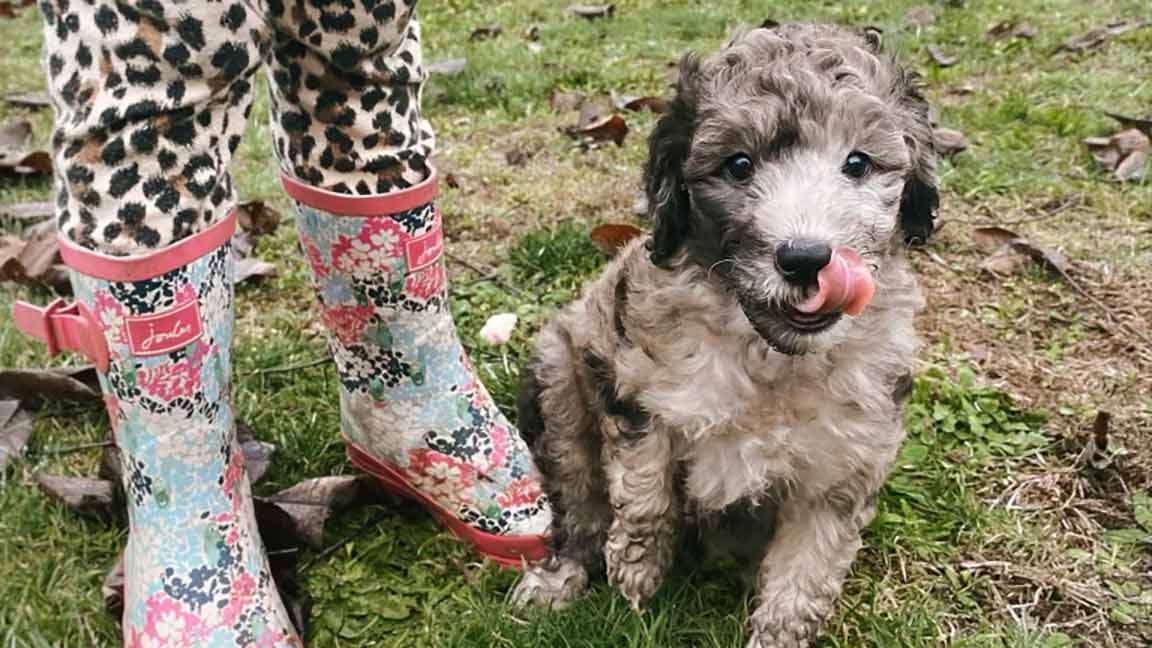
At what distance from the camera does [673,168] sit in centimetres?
206

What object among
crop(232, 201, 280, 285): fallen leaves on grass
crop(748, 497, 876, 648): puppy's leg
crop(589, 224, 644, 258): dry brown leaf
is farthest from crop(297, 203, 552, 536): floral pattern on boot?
crop(232, 201, 280, 285): fallen leaves on grass

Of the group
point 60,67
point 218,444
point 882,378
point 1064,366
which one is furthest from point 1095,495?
point 60,67

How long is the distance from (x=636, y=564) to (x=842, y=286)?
0.79m

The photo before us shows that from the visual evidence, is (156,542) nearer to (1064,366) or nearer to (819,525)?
(819,525)

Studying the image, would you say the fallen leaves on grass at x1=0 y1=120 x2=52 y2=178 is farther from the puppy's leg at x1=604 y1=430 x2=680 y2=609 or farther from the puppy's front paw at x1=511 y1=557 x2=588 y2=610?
the puppy's leg at x1=604 y1=430 x2=680 y2=609

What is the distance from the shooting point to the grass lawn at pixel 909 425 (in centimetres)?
218

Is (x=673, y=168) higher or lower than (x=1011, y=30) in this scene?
higher

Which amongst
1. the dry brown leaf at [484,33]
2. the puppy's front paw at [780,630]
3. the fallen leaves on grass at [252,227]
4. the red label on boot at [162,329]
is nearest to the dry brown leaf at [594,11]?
the dry brown leaf at [484,33]

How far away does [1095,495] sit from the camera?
8.29ft

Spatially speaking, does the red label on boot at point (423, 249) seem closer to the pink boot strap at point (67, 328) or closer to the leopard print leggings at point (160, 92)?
the leopard print leggings at point (160, 92)

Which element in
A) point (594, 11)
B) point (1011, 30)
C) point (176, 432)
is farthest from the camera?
point (594, 11)

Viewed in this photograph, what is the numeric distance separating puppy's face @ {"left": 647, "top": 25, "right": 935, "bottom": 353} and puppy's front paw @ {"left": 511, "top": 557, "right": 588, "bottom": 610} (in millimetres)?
759

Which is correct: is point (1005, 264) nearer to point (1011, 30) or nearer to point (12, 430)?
point (12, 430)

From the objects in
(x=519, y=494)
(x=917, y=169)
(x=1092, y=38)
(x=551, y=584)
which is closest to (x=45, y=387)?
(x=519, y=494)
